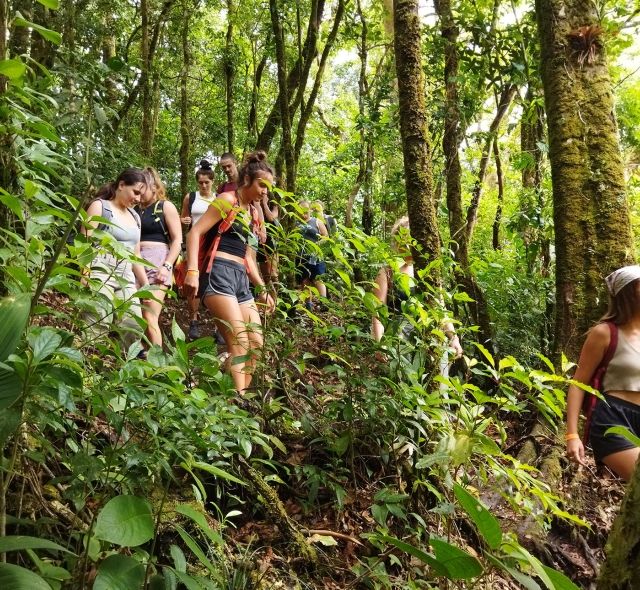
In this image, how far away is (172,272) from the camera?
4832 mm

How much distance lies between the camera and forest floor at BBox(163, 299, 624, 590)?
2.44m

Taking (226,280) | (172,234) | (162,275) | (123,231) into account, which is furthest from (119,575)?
(172,234)

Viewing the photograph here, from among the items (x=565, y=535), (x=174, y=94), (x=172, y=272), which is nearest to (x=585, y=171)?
(x=565, y=535)

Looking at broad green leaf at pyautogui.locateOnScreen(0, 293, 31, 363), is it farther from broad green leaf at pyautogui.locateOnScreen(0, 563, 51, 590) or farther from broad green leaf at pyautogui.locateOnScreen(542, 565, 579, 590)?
broad green leaf at pyautogui.locateOnScreen(542, 565, 579, 590)

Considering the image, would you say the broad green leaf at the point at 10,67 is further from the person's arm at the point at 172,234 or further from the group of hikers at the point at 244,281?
the person's arm at the point at 172,234

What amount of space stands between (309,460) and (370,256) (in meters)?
1.41

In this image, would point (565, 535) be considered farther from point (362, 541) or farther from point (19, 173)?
point (19, 173)

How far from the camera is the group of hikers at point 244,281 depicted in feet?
10.2

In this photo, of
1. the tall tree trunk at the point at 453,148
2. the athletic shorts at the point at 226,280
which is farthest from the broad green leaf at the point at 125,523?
the tall tree trunk at the point at 453,148

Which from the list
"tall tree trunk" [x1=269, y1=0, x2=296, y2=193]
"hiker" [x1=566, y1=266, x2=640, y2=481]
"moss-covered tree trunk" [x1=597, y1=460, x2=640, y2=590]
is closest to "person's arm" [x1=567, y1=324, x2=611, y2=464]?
"hiker" [x1=566, y1=266, x2=640, y2=481]

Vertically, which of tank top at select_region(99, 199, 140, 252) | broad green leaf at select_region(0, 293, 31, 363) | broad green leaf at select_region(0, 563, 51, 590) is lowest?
broad green leaf at select_region(0, 563, 51, 590)

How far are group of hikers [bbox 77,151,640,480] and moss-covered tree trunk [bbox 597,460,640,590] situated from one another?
1.80 meters

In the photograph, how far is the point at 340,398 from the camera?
328 cm

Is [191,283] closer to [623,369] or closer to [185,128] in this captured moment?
[623,369]
